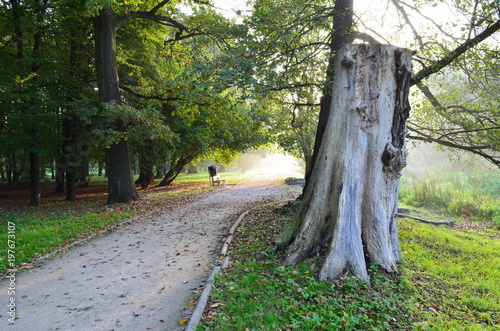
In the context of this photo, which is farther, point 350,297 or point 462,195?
point 462,195

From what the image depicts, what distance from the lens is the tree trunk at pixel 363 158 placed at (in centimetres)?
498

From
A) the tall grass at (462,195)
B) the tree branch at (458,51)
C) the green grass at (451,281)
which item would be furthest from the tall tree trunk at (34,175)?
the tall grass at (462,195)

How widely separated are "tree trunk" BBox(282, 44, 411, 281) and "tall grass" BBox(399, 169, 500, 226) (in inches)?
399

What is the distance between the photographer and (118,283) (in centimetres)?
489

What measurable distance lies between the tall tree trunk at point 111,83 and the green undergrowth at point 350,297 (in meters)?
8.15

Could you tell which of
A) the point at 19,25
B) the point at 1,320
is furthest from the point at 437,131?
the point at 19,25

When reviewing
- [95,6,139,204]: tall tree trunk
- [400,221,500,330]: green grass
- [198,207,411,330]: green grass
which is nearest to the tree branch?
[400,221,500,330]: green grass

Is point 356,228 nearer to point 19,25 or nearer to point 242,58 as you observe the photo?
point 242,58

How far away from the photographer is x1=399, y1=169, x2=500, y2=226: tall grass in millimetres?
13359

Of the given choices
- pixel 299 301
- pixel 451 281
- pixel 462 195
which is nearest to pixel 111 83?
pixel 299 301

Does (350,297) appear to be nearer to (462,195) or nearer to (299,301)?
(299,301)

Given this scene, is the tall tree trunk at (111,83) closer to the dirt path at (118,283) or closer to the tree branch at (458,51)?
the dirt path at (118,283)

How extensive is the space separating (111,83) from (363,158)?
1066cm

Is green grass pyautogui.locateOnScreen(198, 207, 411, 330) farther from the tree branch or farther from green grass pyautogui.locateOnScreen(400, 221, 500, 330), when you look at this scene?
the tree branch
